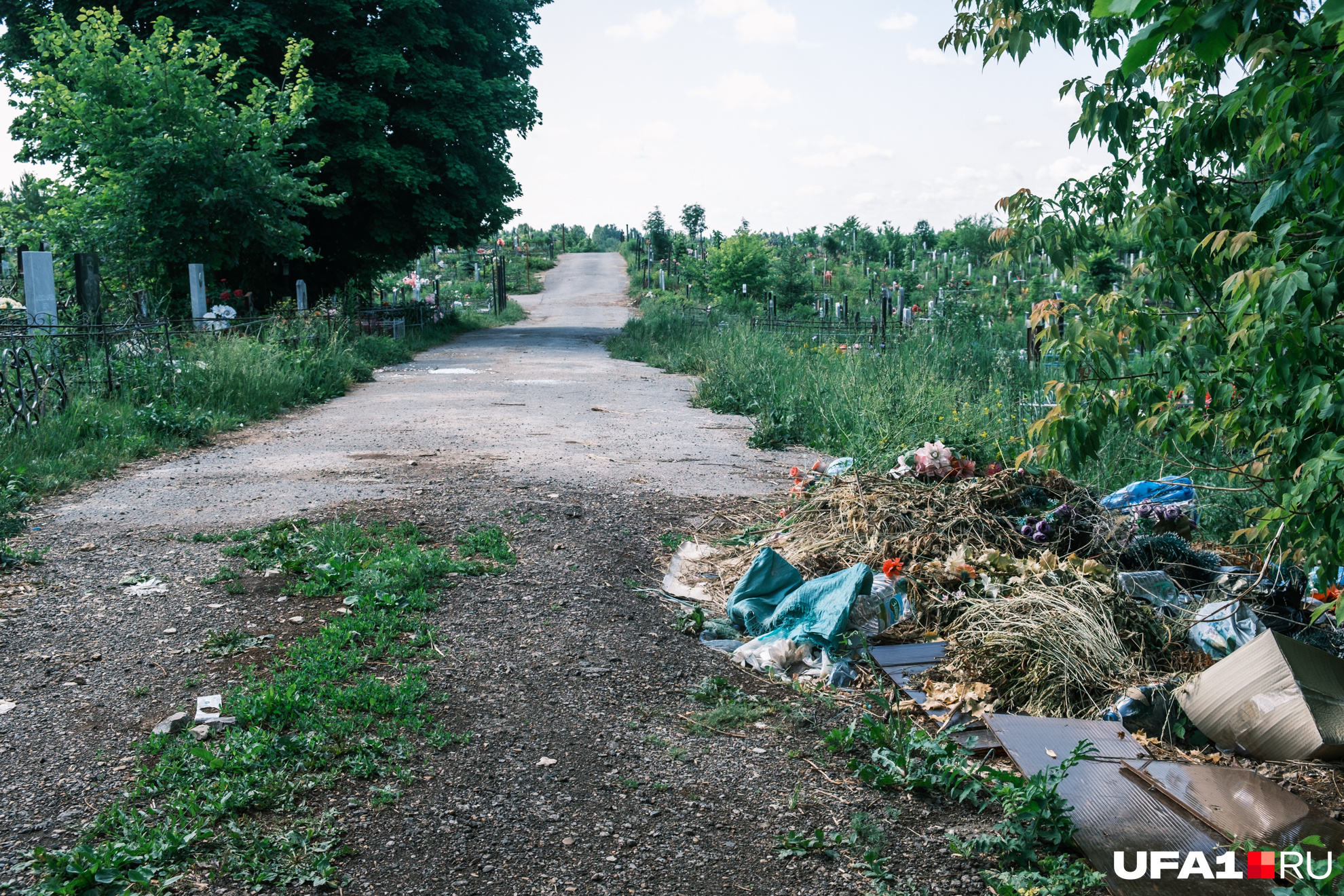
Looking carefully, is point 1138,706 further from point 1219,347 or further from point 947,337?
point 947,337

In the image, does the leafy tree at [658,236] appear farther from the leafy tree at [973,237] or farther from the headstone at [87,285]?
the headstone at [87,285]

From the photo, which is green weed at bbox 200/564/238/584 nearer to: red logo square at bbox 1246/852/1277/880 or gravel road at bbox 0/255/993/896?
gravel road at bbox 0/255/993/896

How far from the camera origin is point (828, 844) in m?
2.80

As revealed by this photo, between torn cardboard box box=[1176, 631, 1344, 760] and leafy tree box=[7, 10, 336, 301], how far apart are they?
14.5 m

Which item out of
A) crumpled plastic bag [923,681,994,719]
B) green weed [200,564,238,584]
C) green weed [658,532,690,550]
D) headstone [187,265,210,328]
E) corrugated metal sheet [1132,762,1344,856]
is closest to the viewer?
corrugated metal sheet [1132,762,1344,856]

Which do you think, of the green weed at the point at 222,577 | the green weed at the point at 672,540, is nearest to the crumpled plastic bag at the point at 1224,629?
the green weed at the point at 672,540

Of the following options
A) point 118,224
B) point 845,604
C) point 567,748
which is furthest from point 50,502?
point 118,224

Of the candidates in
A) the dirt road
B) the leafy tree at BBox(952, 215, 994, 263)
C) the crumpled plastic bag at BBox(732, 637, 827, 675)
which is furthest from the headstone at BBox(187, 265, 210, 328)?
the leafy tree at BBox(952, 215, 994, 263)

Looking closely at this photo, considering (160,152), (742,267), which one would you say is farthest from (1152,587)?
(742,267)

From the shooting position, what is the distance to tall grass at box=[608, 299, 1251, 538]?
21.9ft

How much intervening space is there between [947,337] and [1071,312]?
872cm

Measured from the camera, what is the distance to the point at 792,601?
4594 millimetres

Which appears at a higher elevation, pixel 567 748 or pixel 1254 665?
pixel 1254 665

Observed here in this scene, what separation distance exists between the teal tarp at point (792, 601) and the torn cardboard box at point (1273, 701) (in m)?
1.40
